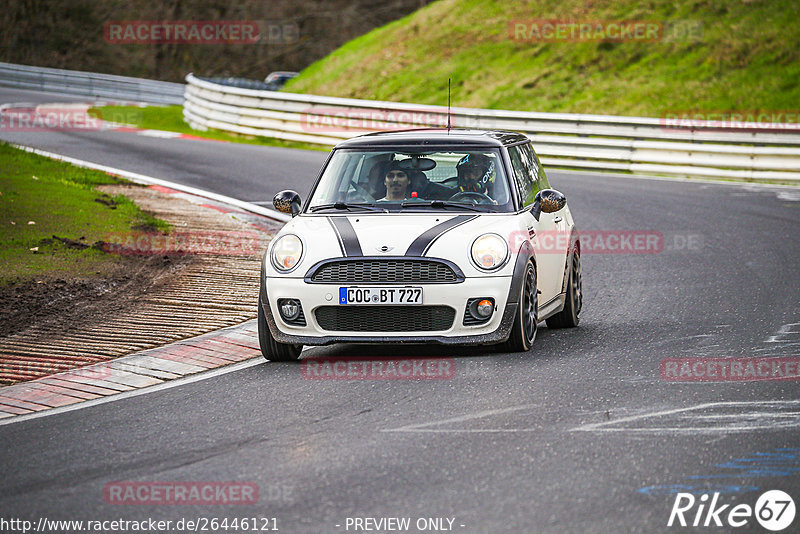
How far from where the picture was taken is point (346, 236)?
8086 mm

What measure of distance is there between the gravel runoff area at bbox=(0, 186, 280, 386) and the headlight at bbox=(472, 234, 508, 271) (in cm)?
236

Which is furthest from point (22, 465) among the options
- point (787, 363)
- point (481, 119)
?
point (481, 119)

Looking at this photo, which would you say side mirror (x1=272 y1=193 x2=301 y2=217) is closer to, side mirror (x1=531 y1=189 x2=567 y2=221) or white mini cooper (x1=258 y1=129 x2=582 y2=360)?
white mini cooper (x1=258 y1=129 x2=582 y2=360)

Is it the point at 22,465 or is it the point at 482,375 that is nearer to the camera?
the point at 22,465

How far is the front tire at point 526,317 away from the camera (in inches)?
318

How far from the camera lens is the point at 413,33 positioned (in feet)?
121

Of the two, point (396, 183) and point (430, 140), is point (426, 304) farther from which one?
point (430, 140)

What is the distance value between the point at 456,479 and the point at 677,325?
437 cm

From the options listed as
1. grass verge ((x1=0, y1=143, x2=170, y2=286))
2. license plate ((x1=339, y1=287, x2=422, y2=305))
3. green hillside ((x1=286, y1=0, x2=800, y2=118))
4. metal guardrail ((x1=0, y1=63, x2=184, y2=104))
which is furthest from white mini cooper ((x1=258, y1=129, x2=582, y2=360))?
metal guardrail ((x1=0, y1=63, x2=184, y2=104))

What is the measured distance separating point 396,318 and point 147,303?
303 cm

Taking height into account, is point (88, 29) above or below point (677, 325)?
above

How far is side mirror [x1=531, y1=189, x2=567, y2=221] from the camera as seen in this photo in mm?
8820

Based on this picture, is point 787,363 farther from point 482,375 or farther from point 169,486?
point 169,486

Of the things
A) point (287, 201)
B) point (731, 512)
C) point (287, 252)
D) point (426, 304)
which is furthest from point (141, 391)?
point (731, 512)
